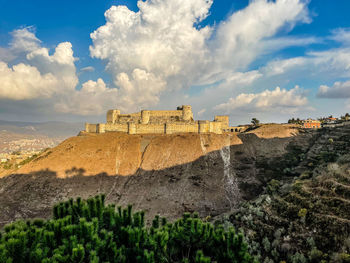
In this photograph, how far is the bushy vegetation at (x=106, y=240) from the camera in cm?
736

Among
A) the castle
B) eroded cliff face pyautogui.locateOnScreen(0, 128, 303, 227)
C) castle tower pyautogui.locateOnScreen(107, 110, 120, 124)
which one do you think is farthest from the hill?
castle tower pyautogui.locateOnScreen(107, 110, 120, 124)

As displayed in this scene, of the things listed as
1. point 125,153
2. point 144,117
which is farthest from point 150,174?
point 144,117

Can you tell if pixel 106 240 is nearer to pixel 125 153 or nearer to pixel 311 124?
pixel 125 153

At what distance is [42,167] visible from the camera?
4772 centimetres

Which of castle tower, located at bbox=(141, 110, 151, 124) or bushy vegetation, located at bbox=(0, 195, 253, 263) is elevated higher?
castle tower, located at bbox=(141, 110, 151, 124)

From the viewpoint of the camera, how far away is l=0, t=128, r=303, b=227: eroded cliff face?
3812 centimetres

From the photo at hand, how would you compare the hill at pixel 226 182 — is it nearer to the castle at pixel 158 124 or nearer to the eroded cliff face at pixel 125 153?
the eroded cliff face at pixel 125 153

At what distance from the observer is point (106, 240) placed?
347 inches

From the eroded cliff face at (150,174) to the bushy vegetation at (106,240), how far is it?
82.8ft

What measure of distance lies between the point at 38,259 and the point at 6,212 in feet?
127

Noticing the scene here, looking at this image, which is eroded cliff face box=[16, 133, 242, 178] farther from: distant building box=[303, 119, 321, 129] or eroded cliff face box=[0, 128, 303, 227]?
distant building box=[303, 119, 321, 129]

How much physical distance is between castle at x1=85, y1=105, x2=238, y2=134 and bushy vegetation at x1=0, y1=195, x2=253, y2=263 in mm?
55355

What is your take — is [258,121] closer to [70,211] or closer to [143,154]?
[143,154]

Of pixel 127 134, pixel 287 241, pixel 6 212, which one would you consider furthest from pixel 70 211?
pixel 127 134
